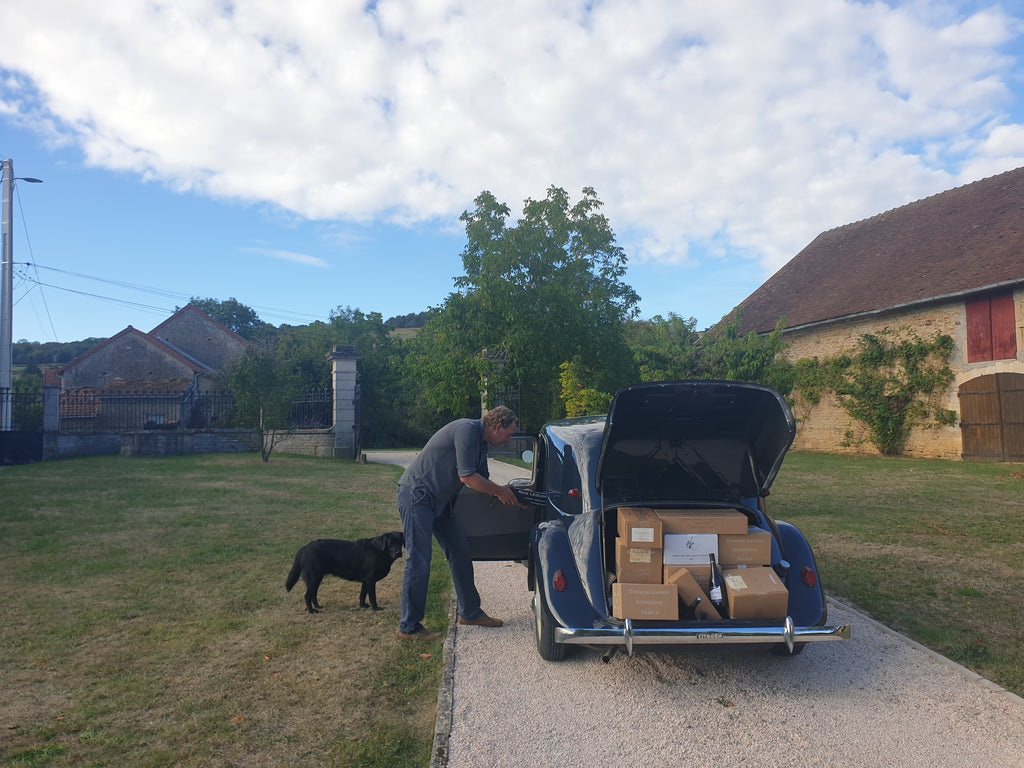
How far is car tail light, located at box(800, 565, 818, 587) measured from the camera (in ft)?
13.9

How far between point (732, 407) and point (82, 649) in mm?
4412

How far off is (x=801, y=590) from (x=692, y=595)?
70cm

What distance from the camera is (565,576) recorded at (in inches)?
165

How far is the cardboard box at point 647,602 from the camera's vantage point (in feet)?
12.8

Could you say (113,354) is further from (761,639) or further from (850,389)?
(761,639)

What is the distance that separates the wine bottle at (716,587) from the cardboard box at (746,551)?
77mm

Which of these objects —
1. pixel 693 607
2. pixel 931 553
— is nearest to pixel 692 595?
pixel 693 607

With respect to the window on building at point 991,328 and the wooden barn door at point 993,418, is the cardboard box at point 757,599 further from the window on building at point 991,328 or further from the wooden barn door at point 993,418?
the wooden barn door at point 993,418

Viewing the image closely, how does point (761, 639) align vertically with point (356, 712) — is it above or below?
above

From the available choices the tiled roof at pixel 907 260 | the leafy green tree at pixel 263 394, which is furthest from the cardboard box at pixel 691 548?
the leafy green tree at pixel 263 394

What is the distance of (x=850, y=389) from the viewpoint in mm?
21297

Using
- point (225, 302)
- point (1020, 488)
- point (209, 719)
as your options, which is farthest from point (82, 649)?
point (225, 302)

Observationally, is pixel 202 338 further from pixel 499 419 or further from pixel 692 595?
pixel 692 595

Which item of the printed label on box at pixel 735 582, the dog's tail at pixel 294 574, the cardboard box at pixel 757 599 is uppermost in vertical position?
the printed label on box at pixel 735 582
